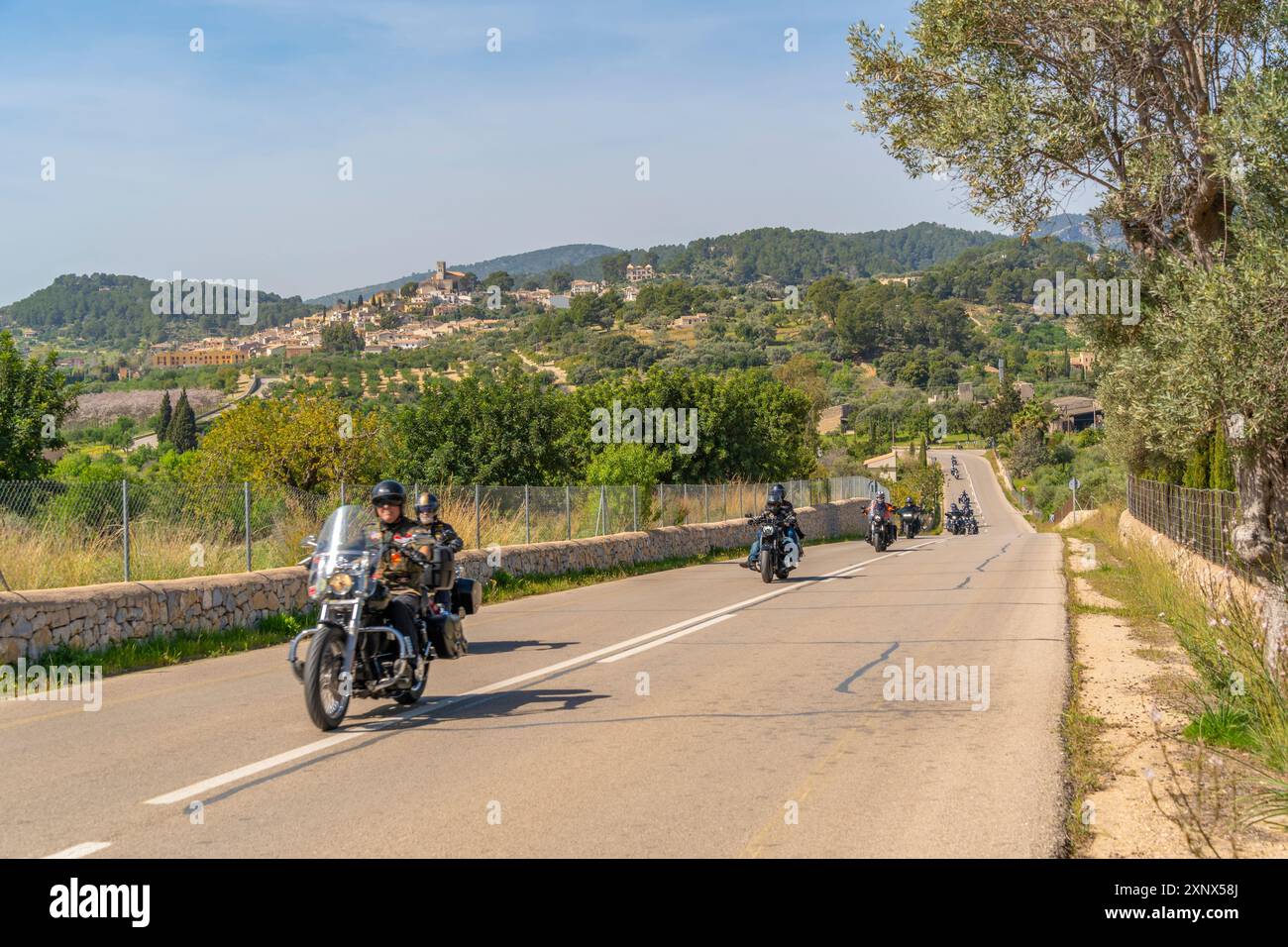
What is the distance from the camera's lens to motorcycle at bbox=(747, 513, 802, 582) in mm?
22234

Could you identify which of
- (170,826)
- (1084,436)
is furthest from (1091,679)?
(1084,436)

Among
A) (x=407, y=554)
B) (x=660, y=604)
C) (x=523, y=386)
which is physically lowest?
(x=660, y=604)

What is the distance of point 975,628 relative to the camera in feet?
48.2

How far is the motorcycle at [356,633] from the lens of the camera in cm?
818

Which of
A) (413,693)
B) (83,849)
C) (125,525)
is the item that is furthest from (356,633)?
(125,525)

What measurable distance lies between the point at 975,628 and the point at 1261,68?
693 centimetres

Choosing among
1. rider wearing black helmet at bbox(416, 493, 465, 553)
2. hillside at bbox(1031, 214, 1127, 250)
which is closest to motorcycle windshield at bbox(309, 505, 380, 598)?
rider wearing black helmet at bbox(416, 493, 465, 553)

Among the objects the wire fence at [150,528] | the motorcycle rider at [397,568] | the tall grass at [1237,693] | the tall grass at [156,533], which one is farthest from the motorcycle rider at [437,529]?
the tall grass at [1237,693]

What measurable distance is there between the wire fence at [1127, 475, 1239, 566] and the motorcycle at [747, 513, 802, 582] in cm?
677

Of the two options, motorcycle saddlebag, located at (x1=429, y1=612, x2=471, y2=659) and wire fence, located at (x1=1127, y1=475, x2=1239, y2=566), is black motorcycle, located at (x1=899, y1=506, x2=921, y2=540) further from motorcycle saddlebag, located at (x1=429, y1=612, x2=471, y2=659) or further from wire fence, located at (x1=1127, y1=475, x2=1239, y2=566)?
motorcycle saddlebag, located at (x1=429, y1=612, x2=471, y2=659)

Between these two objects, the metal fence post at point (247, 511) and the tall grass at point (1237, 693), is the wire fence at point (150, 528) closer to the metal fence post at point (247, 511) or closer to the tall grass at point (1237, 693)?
the metal fence post at point (247, 511)

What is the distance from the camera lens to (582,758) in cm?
750

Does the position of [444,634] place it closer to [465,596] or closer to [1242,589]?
[465,596]
